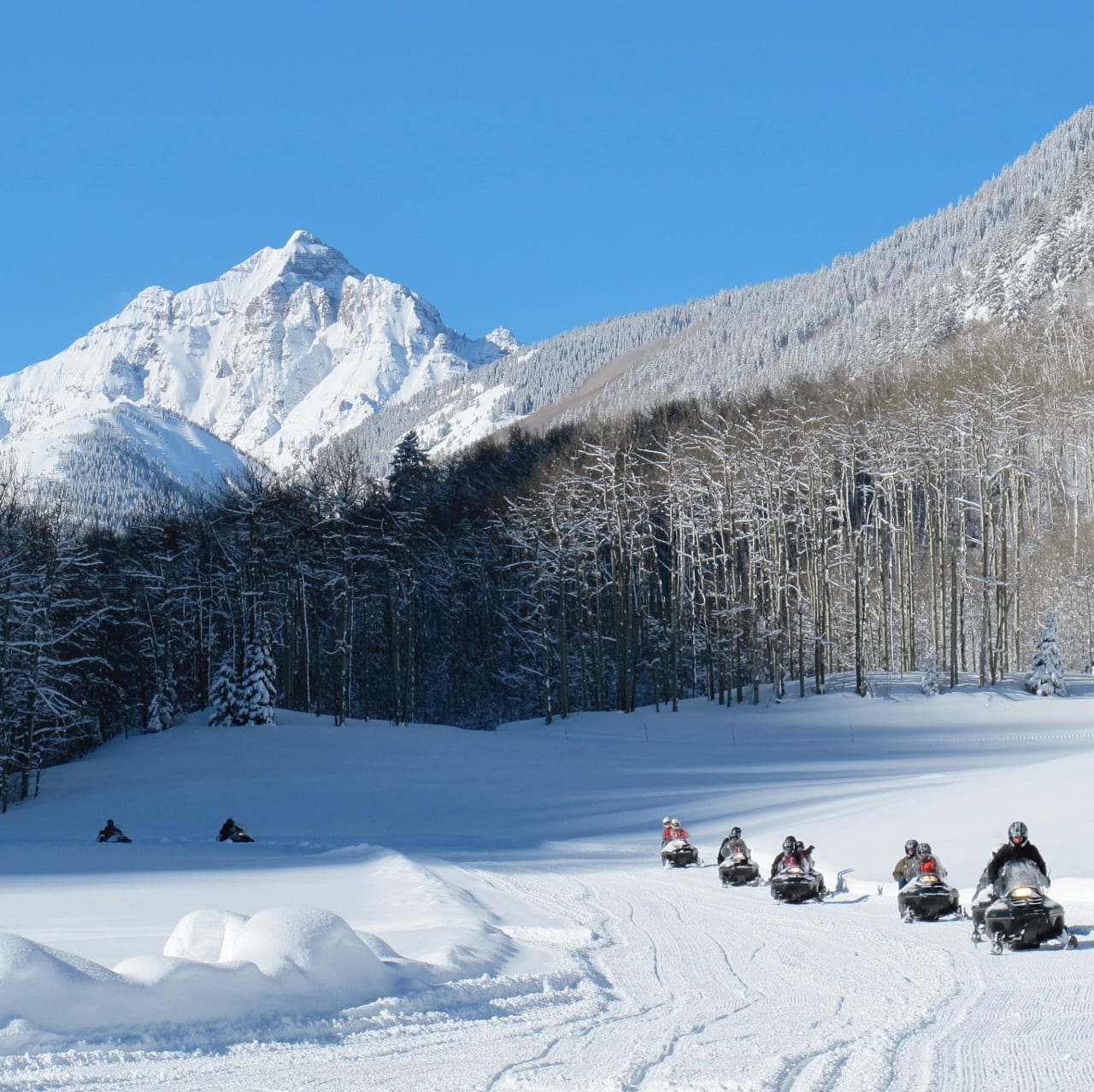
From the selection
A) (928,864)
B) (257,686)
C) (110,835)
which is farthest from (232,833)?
(257,686)

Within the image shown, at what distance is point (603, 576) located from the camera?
55188 mm

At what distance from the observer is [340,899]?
1577cm

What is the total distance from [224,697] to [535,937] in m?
33.8

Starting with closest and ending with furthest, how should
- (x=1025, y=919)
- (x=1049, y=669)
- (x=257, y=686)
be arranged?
(x=1025, y=919) → (x=1049, y=669) → (x=257, y=686)

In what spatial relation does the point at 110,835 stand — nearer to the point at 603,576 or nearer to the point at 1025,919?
the point at 1025,919

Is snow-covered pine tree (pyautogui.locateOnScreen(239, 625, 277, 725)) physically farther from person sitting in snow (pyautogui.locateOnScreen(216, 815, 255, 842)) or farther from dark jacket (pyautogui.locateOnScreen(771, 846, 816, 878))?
dark jacket (pyautogui.locateOnScreen(771, 846, 816, 878))

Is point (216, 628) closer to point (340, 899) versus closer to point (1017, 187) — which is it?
point (340, 899)

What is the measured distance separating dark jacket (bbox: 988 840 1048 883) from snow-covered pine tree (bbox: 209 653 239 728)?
35.8m

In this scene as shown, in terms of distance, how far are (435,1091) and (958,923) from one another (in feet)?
27.4

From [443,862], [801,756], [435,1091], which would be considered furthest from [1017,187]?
[435,1091]

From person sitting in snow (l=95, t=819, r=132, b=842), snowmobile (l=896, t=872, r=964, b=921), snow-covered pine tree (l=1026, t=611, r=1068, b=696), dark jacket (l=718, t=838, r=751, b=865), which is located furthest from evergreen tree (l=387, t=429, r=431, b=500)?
snowmobile (l=896, t=872, r=964, b=921)

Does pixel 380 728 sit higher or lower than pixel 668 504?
lower

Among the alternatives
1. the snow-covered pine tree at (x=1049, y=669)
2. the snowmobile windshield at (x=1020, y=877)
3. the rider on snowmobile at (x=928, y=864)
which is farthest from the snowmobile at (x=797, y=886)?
the snow-covered pine tree at (x=1049, y=669)

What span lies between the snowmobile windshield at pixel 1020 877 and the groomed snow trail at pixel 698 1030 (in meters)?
0.63
